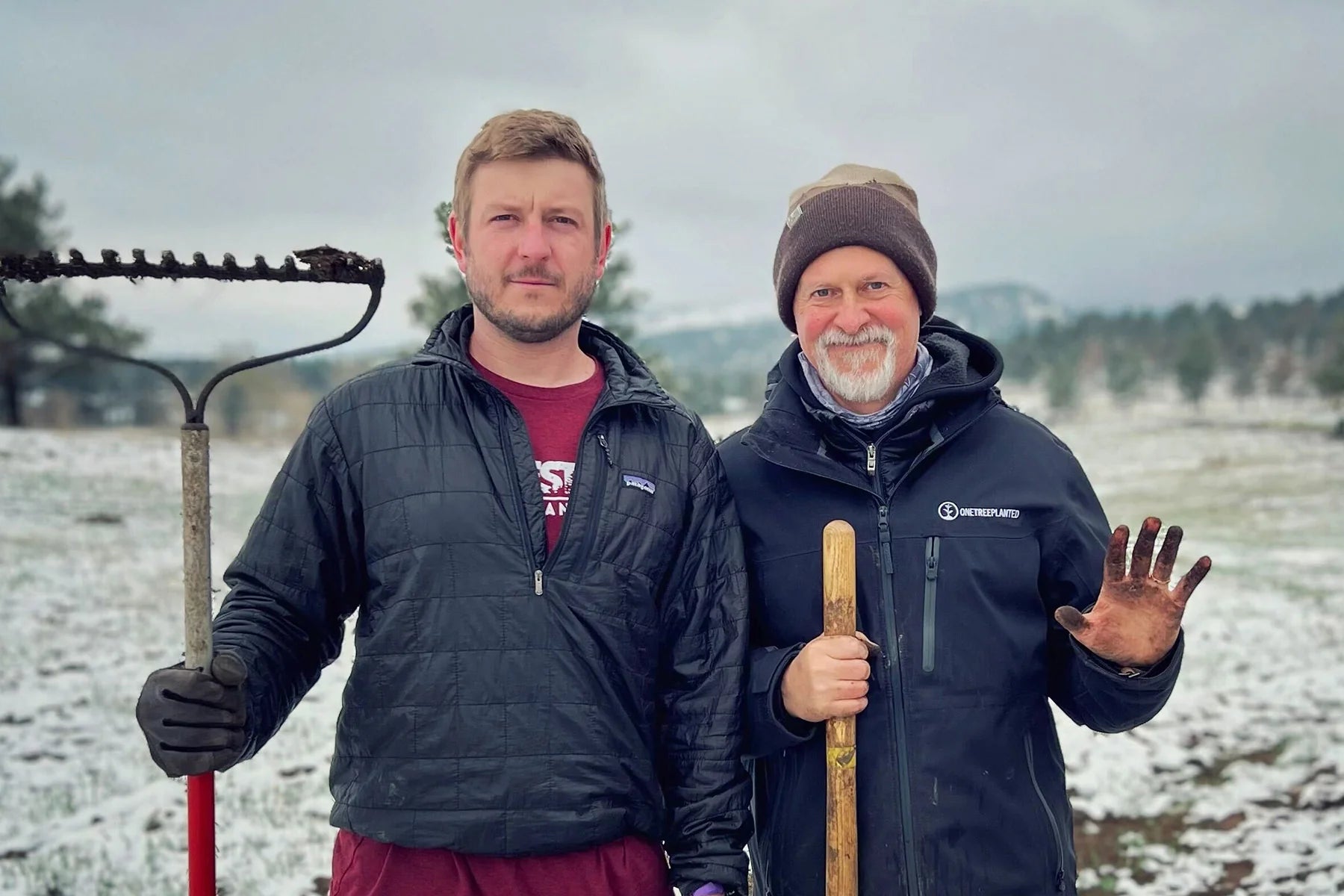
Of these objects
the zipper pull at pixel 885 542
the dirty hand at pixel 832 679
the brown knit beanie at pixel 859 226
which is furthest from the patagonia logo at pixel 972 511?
the brown knit beanie at pixel 859 226

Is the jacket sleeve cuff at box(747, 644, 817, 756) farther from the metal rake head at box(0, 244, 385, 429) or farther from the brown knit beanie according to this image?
the metal rake head at box(0, 244, 385, 429)

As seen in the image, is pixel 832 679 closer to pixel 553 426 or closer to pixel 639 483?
pixel 639 483

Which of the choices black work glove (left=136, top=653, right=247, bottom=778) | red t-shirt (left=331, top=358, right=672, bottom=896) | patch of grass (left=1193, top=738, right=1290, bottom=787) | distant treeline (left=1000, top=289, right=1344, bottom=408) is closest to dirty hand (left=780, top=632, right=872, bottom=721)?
red t-shirt (left=331, top=358, right=672, bottom=896)

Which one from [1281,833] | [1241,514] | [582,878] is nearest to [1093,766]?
[1281,833]

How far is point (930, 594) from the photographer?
2656 mm

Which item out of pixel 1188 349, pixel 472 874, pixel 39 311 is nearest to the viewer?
pixel 472 874

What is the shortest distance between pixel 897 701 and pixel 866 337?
1094 millimetres

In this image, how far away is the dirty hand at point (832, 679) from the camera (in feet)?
8.20

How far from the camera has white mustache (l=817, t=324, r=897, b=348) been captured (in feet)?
9.45

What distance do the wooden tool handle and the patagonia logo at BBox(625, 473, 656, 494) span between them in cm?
51

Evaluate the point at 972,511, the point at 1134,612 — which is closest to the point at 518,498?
the point at 972,511

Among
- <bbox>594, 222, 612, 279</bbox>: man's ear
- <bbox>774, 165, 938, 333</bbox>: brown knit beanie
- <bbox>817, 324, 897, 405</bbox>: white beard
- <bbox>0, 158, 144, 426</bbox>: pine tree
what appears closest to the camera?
<bbox>594, 222, 612, 279</bbox>: man's ear

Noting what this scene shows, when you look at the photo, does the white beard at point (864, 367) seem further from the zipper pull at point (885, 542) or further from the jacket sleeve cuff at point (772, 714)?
the jacket sleeve cuff at point (772, 714)

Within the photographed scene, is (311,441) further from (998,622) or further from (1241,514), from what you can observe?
(1241,514)
